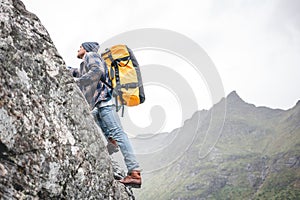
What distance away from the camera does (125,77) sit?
310 inches

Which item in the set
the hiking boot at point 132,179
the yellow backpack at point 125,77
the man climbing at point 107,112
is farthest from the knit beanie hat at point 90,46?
the hiking boot at point 132,179

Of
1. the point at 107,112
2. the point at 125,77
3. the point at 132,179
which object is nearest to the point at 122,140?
the point at 107,112

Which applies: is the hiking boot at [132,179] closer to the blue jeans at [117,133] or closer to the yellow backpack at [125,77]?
the blue jeans at [117,133]

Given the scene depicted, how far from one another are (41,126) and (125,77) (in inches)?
122

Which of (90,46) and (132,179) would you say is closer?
(132,179)

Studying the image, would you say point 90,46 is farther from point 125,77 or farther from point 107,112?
point 107,112

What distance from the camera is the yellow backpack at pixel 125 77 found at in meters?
7.83

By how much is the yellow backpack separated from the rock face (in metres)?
1.36

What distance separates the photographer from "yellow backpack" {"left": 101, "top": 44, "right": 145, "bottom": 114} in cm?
783

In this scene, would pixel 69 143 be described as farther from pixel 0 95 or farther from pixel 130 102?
pixel 130 102

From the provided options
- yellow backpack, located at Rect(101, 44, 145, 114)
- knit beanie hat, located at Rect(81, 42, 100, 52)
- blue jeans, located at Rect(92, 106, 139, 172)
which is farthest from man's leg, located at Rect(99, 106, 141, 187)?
knit beanie hat, located at Rect(81, 42, 100, 52)

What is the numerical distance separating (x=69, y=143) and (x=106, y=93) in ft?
7.35

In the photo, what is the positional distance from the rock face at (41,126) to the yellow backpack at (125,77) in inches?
53.7

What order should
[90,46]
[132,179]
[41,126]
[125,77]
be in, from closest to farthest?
[41,126]
[132,179]
[125,77]
[90,46]
